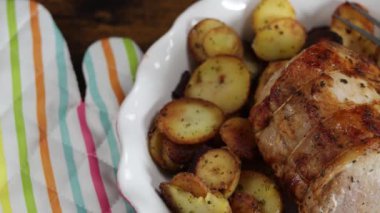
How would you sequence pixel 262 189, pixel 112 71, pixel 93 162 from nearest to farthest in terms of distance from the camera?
pixel 262 189 → pixel 93 162 → pixel 112 71

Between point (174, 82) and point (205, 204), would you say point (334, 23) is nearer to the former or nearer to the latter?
point (174, 82)

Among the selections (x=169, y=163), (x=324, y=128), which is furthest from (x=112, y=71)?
(x=324, y=128)

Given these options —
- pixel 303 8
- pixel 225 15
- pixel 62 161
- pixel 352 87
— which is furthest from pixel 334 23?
pixel 62 161

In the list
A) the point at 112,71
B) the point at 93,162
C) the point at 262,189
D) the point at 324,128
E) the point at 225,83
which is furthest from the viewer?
the point at 112,71

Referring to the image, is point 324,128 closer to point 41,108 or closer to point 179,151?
point 179,151

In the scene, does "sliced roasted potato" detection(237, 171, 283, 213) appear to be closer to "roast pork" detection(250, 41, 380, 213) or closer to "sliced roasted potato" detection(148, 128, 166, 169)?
"roast pork" detection(250, 41, 380, 213)

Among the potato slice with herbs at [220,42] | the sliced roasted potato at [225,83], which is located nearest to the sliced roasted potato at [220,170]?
the sliced roasted potato at [225,83]
